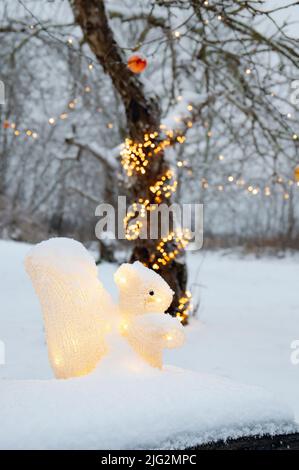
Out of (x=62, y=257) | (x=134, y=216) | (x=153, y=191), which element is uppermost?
(x=153, y=191)

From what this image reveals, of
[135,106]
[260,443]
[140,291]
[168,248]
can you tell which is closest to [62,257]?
[140,291]

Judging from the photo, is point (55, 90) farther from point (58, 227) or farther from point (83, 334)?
point (83, 334)

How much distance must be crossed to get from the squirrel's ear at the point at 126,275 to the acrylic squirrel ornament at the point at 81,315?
1 cm

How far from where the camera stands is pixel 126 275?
2.45m

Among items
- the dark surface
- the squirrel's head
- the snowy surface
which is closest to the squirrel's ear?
the squirrel's head

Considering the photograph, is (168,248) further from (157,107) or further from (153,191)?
(157,107)

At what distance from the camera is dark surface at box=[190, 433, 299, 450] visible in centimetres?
186

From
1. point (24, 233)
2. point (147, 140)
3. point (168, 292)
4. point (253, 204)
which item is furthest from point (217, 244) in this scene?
point (168, 292)

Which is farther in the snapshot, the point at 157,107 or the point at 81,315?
the point at 157,107

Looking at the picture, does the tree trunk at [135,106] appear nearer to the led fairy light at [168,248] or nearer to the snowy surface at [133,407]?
the led fairy light at [168,248]

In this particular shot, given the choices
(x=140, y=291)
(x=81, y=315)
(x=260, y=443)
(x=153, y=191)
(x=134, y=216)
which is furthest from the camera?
(x=134, y=216)

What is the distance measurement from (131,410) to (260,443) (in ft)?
1.90

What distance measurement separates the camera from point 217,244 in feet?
58.1

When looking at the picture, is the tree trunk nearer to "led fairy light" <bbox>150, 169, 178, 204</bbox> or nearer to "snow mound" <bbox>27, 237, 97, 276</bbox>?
"led fairy light" <bbox>150, 169, 178, 204</bbox>
